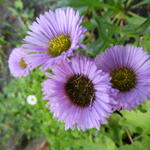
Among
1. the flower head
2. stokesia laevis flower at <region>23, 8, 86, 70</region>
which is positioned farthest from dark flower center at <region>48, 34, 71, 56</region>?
the flower head

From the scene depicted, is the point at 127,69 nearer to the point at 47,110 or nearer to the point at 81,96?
the point at 81,96

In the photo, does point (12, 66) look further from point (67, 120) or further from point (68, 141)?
point (67, 120)

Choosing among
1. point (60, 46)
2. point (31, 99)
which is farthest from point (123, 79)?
point (31, 99)

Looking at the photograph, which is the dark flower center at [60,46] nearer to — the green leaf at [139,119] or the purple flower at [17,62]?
the green leaf at [139,119]

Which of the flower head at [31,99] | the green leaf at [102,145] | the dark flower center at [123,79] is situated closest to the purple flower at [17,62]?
the flower head at [31,99]

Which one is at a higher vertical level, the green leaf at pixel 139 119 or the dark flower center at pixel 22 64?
the dark flower center at pixel 22 64

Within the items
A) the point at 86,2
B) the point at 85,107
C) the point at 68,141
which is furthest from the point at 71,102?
the point at 68,141

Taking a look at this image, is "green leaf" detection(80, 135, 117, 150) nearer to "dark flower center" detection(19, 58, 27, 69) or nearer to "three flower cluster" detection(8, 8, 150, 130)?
"three flower cluster" detection(8, 8, 150, 130)
